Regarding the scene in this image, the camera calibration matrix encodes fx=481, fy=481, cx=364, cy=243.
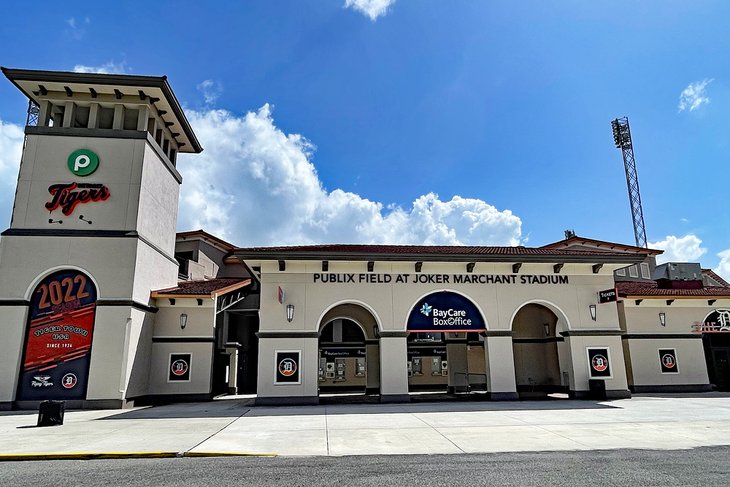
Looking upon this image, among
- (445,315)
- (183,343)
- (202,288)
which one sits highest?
(202,288)

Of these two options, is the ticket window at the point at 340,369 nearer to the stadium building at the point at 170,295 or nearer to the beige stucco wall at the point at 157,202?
the stadium building at the point at 170,295

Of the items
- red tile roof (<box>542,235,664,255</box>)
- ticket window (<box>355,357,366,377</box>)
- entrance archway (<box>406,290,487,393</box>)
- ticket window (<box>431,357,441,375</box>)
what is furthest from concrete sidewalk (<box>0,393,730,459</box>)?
red tile roof (<box>542,235,664,255</box>)

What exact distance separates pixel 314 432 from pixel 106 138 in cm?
1532

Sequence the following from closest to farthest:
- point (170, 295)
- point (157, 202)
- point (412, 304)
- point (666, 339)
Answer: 1. point (412, 304)
2. point (170, 295)
3. point (157, 202)
4. point (666, 339)

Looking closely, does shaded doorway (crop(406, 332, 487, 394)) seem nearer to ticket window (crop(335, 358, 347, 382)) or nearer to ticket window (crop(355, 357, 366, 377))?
ticket window (crop(355, 357, 366, 377))

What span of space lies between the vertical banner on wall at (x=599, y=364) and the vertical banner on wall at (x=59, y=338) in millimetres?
18939

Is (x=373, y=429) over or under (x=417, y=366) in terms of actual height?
under

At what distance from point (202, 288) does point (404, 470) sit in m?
16.5

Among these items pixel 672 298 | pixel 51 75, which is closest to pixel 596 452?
pixel 672 298

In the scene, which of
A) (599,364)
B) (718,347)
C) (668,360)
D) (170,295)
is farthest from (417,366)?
(718,347)

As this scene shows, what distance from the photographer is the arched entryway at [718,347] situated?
75.2 feet

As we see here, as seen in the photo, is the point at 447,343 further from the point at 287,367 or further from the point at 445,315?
the point at 287,367

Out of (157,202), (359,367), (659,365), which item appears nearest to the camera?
(157,202)

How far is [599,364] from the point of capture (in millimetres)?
19047
